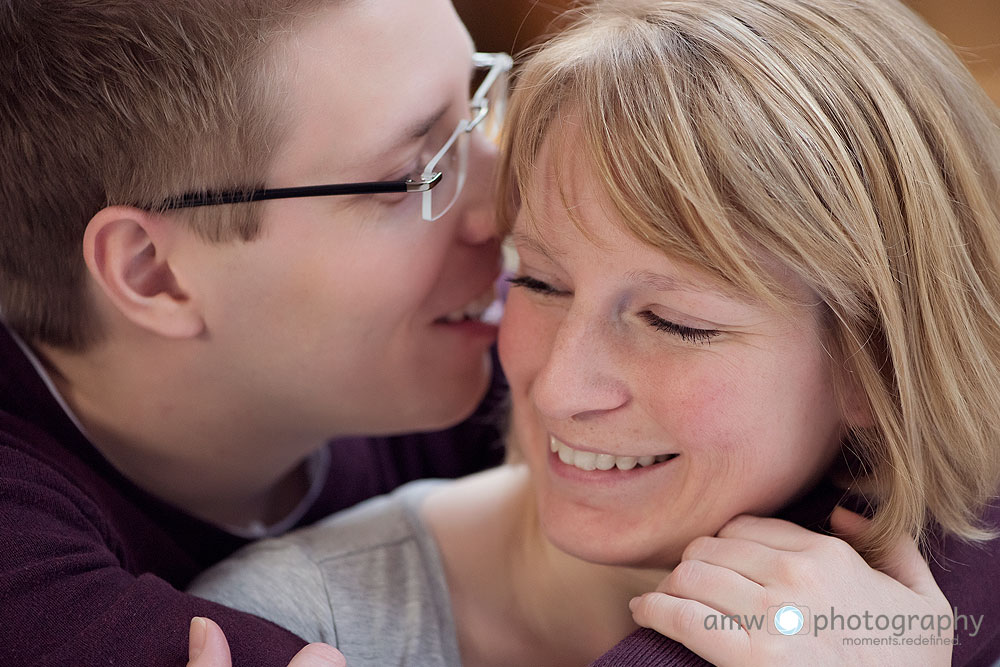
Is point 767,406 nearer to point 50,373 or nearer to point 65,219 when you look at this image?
point 65,219

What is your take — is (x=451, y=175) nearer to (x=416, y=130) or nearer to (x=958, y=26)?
(x=416, y=130)

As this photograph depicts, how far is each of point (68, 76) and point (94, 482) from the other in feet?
2.20

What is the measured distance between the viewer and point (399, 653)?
1482mm

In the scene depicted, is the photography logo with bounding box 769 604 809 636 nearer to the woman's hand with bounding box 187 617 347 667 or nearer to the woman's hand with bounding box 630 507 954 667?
the woman's hand with bounding box 630 507 954 667

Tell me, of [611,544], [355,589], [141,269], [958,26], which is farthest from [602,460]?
[958,26]

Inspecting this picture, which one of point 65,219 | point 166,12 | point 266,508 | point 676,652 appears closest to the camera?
point 676,652

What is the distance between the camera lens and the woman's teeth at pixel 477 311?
1.88 meters

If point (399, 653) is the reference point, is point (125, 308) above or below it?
above

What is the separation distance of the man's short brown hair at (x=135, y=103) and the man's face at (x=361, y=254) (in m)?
0.05

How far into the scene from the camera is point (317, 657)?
4.04 feet

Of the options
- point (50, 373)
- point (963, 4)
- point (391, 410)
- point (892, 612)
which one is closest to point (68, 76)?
point (50, 373)

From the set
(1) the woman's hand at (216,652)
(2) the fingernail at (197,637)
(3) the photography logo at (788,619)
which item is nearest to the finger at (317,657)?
(1) the woman's hand at (216,652)

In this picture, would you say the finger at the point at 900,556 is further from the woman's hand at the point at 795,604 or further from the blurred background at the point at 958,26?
the blurred background at the point at 958,26

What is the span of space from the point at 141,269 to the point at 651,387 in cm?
89
